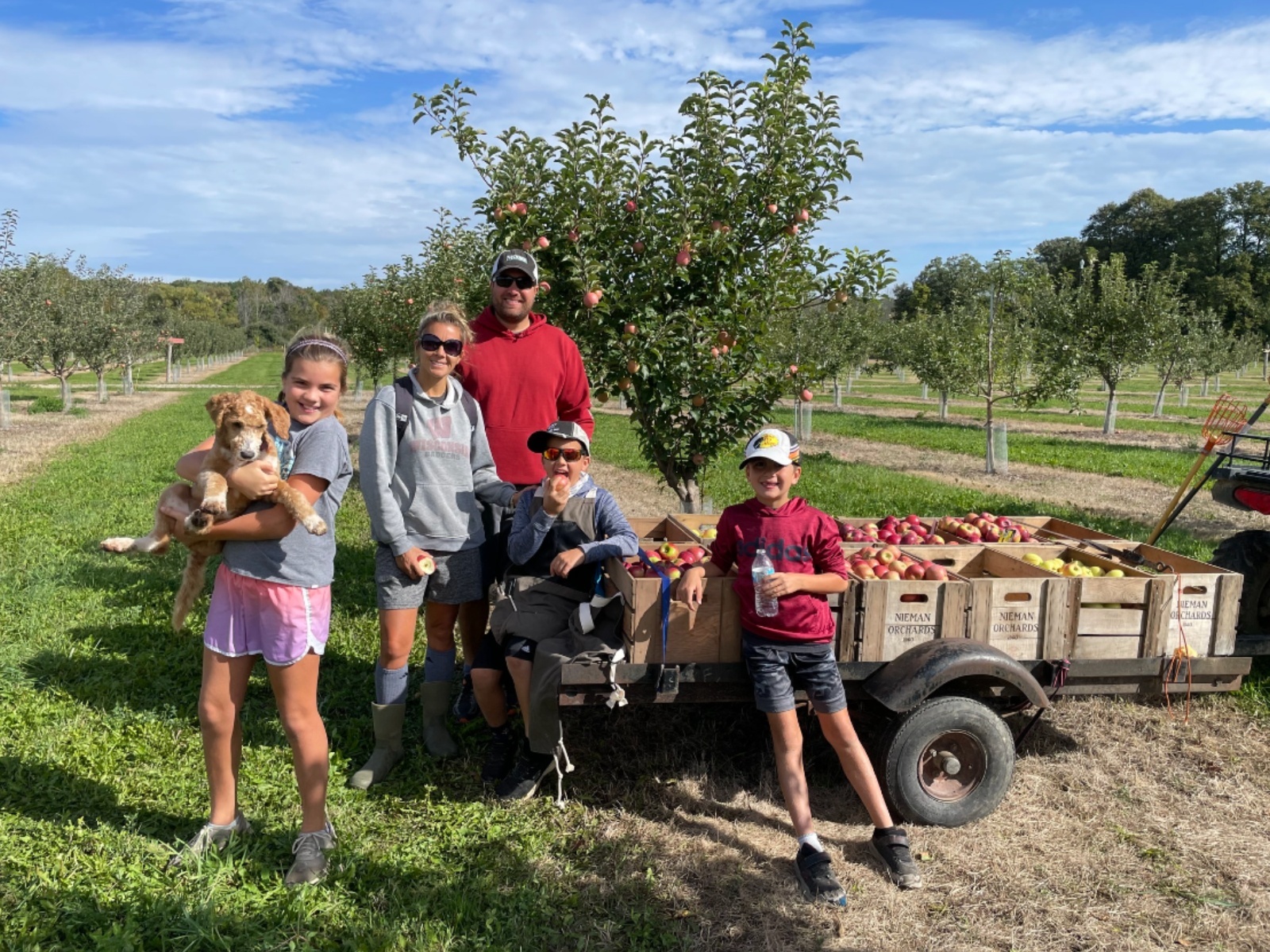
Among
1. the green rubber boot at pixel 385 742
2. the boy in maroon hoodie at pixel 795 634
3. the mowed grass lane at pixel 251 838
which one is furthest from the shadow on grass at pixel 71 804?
the boy in maroon hoodie at pixel 795 634

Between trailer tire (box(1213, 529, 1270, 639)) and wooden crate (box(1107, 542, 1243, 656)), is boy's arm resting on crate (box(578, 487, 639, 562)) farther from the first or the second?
trailer tire (box(1213, 529, 1270, 639))

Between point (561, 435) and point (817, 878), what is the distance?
2.14 meters

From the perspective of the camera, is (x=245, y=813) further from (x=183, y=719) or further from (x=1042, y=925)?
(x=1042, y=925)

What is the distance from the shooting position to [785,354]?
2594 cm

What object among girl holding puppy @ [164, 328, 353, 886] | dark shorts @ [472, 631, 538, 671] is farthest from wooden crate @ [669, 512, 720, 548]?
girl holding puppy @ [164, 328, 353, 886]

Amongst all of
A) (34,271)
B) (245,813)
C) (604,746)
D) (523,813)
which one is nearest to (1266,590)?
(604,746)

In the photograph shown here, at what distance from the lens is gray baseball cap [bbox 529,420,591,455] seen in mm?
4078

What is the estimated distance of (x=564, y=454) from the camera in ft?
13.4

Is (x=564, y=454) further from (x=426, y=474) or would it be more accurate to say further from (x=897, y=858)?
(x=897, y=858)

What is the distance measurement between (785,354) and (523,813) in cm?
2301

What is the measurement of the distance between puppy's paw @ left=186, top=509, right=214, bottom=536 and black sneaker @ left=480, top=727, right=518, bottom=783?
6.53 ft

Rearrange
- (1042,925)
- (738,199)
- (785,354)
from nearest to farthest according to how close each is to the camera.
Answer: (1042,925), (738,199), (785,354)

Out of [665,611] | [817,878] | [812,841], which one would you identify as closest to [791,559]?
[665,611]

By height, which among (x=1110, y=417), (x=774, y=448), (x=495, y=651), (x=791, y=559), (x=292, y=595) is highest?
(x=774, y=448)
